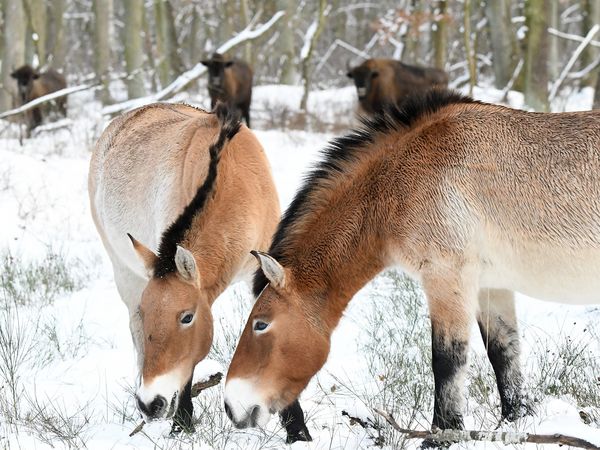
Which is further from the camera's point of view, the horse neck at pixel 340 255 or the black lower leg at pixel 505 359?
the black lower leg at pixel 505 359

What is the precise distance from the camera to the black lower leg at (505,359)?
4.72 m

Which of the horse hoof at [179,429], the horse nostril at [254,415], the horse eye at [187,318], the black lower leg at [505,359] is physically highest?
the horse eye at [187,318]

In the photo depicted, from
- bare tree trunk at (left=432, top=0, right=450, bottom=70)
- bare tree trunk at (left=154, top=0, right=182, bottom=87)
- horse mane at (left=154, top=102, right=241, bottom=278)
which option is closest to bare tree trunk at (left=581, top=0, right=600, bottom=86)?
bare tree trunk at (left=432, top=0, right=450, bottom=70)

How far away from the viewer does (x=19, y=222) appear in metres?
10.2

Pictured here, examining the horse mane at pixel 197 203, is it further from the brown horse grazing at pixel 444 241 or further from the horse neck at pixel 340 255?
the horse neck at pixel 340 255

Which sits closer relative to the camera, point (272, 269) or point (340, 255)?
point (272, 269)

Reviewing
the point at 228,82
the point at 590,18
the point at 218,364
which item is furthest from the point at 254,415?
the point at 590,18

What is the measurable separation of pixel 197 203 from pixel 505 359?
6.60 ft

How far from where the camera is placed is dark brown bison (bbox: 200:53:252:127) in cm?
1800

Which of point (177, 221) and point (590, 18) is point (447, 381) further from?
point (590, 18)

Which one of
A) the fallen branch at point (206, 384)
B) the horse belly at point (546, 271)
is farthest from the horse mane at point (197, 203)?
the horse belly at point (546, 271)

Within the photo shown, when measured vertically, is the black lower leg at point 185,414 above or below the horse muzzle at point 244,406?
below

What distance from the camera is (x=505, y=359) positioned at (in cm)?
476

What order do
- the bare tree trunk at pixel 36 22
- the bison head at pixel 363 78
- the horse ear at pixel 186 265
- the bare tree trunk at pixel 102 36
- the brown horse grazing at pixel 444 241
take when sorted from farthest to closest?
the bare tree trunk at pixel 36 22 < the bare tree trunk at pixel 102 36 < the bison head at pixel 363 78 < the horse ear at pixel 186 265 < the brown horse grazing at pixel 444 241
